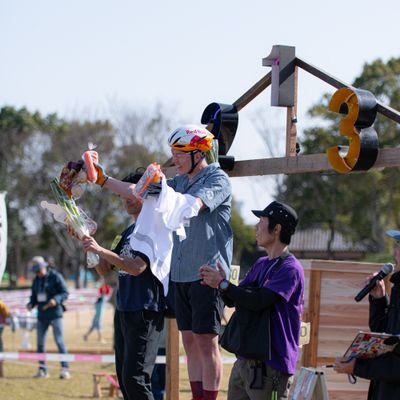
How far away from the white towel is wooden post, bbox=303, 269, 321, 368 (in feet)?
7.72

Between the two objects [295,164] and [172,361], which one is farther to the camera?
[172,361]

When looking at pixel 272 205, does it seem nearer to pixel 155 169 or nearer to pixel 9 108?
pixel 155 169

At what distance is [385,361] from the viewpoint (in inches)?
211

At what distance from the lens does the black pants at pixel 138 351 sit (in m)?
6.23

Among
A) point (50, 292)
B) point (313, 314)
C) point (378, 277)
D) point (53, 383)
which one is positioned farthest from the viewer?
point (50, 292)

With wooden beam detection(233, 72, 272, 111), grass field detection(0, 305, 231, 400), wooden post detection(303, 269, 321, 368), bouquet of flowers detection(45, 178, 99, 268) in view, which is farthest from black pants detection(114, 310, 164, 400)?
grass field detection(0, 305, 231, 400)

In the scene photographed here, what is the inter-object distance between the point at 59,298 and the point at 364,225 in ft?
99.1

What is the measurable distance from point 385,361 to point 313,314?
2.79 m

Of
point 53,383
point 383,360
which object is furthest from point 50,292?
point 383,360

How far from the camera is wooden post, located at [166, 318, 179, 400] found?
7648mm

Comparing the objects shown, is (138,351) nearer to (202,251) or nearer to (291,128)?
(202,251)

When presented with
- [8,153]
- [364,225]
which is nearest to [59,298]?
[364,225]

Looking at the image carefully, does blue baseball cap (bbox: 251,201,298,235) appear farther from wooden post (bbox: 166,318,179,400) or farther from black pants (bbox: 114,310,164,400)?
wooden post (bbox: 166,318,179,400)

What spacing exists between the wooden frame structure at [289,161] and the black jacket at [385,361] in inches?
33.9
